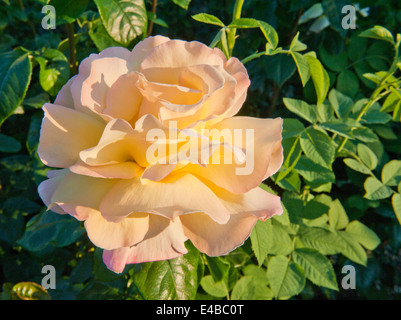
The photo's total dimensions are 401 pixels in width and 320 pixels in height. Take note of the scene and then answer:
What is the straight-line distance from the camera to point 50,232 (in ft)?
2.78

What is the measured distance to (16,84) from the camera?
68 cm

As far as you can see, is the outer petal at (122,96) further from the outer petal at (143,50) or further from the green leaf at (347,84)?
the green leaf at (347,84)

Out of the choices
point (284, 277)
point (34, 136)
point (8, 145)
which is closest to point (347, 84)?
point (284, 277)

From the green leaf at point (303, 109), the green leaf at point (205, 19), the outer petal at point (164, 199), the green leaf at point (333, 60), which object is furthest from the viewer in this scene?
the green leaf at point (333, 60)

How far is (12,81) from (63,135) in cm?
27

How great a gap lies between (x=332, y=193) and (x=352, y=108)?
0.43 m

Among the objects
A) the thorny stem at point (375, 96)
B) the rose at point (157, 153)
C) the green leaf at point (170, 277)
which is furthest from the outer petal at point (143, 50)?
the thorny stem at point (375, 96)

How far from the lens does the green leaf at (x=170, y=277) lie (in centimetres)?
67

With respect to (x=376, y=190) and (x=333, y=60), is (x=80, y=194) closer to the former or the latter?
(x=376, y=190)

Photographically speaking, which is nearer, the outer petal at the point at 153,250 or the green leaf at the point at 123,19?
the outer petal at the point at 153,250

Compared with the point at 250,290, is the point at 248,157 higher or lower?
higher

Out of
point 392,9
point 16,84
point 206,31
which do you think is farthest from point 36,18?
point 392,9

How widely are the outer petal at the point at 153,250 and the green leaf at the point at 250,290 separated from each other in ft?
1.83

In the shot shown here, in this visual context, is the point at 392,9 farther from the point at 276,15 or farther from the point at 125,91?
the point at 125,91
